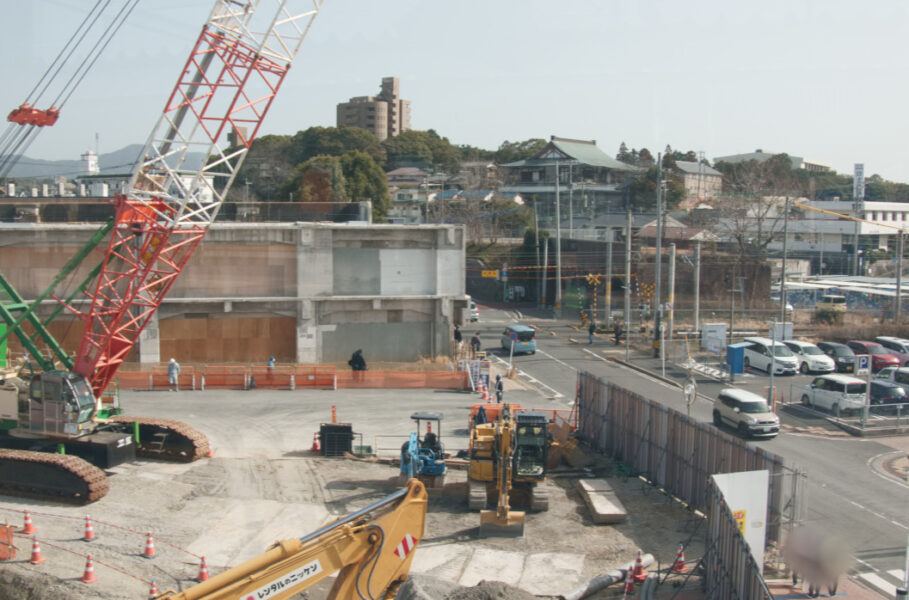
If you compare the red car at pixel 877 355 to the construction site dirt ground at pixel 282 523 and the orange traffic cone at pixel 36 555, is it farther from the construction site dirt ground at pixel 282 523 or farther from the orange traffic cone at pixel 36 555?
the orange traffic cone at pixel 36 555

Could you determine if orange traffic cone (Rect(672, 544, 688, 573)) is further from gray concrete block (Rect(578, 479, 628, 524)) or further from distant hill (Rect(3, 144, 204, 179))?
distant hill (Rect(3, 144, 204, 179))

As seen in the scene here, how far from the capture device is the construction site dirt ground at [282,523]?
14.1 m

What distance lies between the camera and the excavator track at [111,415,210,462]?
68.7ft

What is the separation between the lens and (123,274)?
2212cm

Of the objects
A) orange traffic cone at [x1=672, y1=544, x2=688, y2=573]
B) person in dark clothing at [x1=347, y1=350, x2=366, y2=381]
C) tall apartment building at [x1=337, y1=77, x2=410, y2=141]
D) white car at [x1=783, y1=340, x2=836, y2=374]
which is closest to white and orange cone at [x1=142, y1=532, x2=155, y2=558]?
orange traffic cone at [x1=672, y1=544, x2=688, y2=573]

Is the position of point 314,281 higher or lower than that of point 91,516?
higher

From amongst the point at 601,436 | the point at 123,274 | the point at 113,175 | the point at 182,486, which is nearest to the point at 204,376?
the point at 123,274

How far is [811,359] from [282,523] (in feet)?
80.5

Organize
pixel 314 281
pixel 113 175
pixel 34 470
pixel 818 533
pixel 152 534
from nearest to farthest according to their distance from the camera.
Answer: pixel 818 533 < pixel 152 534 < pixel 34 470 < pixel 314 281 < pixel 113 175

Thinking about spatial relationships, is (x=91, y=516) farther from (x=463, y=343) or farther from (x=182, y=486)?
(x=463, y=343)

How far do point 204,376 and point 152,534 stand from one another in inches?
568

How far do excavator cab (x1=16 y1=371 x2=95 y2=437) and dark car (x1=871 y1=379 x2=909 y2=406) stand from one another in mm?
22956

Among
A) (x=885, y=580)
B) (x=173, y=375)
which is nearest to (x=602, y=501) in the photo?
(x=885, y=580)

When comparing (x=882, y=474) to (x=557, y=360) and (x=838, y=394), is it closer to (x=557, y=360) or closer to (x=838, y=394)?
(x=838, y=394)
